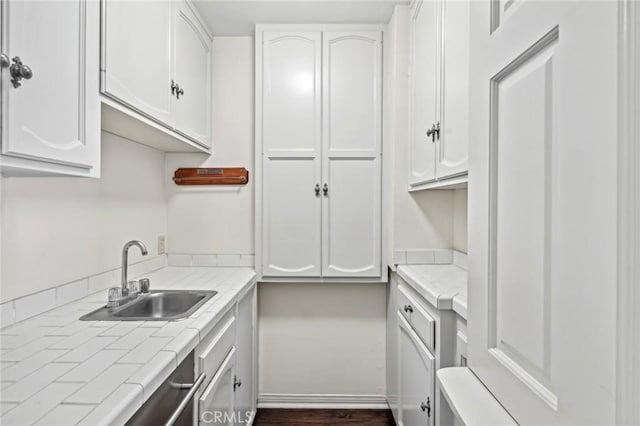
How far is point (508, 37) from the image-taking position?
0.61 metres

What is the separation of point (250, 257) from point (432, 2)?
69.9 inches

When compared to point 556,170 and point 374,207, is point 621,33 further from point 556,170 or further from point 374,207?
point 374,207

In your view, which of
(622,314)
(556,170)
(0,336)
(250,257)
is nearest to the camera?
(622,314)

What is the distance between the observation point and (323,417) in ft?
7.46

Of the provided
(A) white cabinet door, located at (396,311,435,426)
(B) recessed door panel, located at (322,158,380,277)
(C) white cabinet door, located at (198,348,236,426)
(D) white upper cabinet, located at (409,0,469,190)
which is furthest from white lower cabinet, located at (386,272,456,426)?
(C) white cabinet door, located at (198,348,236,426)

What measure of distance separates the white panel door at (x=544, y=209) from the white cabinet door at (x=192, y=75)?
1.50 m

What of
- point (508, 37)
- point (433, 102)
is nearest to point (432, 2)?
point (433, 102)

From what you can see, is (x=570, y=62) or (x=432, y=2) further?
(x=432, y=2)

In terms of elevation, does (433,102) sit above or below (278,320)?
above

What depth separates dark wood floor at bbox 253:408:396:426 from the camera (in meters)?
2.21

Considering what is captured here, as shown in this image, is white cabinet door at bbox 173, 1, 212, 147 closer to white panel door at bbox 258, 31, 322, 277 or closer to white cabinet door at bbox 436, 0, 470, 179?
white panel door at bbox 258, 31, 322, 277

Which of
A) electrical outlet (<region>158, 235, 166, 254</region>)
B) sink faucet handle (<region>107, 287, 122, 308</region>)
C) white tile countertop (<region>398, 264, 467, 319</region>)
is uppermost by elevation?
electrical outlet (<region>158, 235, 166, 254</region>)

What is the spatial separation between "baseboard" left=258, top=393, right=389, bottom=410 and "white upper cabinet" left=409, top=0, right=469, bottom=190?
57.9 inches

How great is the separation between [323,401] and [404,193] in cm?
149
